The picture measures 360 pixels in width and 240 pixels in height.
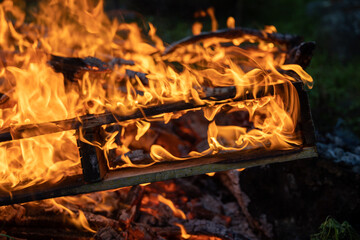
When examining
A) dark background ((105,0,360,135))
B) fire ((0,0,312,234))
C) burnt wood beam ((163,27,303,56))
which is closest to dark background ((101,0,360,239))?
dark background ((105,0,360,135))

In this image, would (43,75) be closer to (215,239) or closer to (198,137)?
(198,137)

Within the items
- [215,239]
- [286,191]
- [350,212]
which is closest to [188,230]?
[215,239]

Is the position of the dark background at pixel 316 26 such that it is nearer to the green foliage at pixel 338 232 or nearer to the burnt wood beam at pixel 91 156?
the green foliage at pixel 338 232

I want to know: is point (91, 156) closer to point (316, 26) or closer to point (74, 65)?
point (74, 65)

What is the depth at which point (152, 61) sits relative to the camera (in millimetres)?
3764

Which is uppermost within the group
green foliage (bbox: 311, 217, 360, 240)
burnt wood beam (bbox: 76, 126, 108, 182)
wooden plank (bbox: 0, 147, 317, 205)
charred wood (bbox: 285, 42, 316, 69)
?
charred wood (bbox: 285, 42, 316, 69)

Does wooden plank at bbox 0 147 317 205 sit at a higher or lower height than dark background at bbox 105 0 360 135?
lower

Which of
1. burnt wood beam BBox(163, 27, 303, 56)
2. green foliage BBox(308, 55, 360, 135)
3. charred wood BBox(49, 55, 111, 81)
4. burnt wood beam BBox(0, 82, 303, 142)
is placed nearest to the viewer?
burnt wood beam BBox(0, 82, 303, 142)

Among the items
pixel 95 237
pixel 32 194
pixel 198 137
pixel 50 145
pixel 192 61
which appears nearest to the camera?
pixel 32 194

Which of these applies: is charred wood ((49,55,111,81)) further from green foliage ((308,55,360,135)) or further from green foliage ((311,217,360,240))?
green foliage ((308,55,360,135))

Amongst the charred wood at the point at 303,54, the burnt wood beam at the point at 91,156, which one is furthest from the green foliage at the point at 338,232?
the burnt wood beam at the point at 91,156

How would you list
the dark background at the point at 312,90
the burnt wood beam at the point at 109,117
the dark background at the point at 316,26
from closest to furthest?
the burnt wood beam at the point at 109,117 → the dark background at the point at 312,90 → the dark background at the point at 316,26

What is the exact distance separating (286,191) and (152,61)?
2.26 meters

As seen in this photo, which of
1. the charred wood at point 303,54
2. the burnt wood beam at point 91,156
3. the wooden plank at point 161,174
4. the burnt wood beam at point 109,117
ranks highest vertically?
the charred wood at point 303,54
